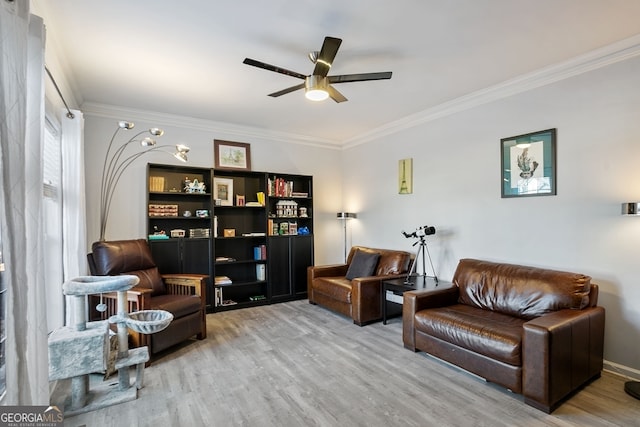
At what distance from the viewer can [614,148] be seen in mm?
2646

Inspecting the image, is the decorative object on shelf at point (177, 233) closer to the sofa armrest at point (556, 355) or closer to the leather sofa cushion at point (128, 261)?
the leather sofa cushion at point (128, 261)

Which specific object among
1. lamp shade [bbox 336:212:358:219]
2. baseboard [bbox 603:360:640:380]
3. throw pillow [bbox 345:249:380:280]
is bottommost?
baseboard [bbox 603:360:640:380]

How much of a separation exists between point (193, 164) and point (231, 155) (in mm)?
574

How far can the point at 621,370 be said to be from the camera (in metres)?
2.60

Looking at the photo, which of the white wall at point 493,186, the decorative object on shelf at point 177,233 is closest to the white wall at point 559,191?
the white wall at point 493,186

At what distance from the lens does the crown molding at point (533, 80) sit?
2.58 meters

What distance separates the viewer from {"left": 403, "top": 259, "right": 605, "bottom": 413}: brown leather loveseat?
6.95 ft

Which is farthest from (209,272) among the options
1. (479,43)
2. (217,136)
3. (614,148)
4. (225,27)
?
(614,148)

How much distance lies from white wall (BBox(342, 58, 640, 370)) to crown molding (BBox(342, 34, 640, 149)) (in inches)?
2.5

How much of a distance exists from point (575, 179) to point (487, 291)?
4.24ft

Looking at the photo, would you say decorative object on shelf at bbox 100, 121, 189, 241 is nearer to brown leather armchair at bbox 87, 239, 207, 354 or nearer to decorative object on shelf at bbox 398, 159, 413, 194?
brown leather armchair at bbox 87, 239, 207, 354

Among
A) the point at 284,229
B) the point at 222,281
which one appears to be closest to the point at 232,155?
the point at 284,229

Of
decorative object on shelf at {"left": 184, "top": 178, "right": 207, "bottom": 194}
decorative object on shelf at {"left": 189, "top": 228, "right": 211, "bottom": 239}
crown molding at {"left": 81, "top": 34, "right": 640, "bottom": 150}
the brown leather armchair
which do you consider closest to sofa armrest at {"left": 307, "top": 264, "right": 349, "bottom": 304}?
decorative object on shelf at {"left": 189, "top": 228, "right": 211, "bottom": 239}

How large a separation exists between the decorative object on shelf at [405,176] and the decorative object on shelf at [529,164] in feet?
4.19
